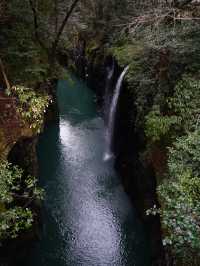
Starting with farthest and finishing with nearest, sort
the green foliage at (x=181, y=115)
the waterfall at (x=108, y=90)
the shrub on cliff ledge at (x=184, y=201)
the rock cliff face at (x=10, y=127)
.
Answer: the waterfall at (x=108, y=90), the rock cliff face at (x=10, y=127), the green foliage at (x=181, y=115), the shrub on cliff ledge at (x=184, y=201)

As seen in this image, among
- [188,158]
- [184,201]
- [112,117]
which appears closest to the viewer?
[184,201]

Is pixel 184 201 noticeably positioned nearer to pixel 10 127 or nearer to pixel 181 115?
pixel 181 115

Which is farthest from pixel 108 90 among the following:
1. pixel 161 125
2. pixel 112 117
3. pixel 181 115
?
pixel 181 115

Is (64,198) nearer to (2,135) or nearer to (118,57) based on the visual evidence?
(2,135)

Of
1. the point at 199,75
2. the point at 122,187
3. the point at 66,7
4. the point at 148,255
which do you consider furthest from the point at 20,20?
the point at 148,255

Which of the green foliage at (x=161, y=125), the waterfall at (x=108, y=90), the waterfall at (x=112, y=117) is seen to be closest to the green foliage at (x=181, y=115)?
the green foliage at (x=161, y=125)

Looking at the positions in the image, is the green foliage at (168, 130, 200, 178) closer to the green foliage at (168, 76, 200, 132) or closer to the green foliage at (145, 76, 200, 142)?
the green foliage at (145, 76, 200, 142)

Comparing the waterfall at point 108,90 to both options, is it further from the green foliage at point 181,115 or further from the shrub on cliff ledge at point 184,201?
the shrub on cliff ledge at point 184,201

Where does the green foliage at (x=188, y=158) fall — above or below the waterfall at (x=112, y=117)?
above

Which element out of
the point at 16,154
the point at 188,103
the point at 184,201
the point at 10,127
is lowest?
the point at 16,154
